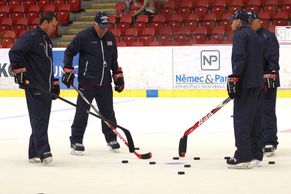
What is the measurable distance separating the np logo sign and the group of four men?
24.4 feet

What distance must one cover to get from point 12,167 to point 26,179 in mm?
819

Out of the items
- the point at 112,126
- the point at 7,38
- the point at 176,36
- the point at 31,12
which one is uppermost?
the point at 31,12

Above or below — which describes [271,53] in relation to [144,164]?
above

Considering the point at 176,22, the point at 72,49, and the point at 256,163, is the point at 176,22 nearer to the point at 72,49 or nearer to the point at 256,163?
the point at 72,49

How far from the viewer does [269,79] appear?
8.09 meters

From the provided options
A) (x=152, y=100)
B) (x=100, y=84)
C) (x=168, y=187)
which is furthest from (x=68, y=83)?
(x=152, y=100)

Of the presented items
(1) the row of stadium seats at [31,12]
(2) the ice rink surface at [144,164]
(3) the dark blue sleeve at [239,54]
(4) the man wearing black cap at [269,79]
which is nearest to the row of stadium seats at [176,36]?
(1) the row of stadium seats at [31,12]

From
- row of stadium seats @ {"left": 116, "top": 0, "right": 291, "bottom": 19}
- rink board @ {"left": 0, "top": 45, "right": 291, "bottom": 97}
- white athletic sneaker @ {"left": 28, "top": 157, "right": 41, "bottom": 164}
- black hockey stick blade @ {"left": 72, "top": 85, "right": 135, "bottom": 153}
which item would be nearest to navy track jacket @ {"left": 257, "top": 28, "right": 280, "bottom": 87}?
black hockey stick blade @ {"left": 72, "top": 85, "right": 135, "bottom": 153}

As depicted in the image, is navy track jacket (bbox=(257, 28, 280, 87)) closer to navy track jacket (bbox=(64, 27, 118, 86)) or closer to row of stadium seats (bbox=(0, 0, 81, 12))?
navy track jacket (bbox=(64, 27, 118, 86))

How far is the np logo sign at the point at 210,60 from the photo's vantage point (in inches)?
639

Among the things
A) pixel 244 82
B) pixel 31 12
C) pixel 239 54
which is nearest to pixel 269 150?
pixel 244 82

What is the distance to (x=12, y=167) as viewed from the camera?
7723mm

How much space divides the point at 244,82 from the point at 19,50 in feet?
7.37

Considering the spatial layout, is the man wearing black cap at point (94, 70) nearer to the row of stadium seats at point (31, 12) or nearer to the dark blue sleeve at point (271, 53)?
the dark blue sleeve at point (271, 53)
